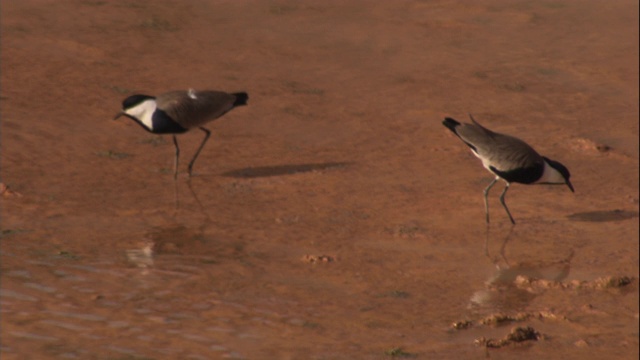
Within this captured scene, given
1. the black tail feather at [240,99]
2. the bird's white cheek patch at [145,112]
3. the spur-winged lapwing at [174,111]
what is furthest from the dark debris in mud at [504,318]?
the black tail feather at [240,99]

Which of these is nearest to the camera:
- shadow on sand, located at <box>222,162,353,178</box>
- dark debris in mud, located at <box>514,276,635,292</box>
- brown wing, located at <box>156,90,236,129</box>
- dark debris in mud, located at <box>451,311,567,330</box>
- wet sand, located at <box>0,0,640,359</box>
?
wet sand, located at <box>0,0,640,359</box>

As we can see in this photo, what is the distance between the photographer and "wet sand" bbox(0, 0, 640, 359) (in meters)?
7.96

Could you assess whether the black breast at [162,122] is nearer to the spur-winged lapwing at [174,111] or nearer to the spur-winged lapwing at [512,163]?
the spur-winged lapwing at [174,111]

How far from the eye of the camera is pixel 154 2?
64.9ft

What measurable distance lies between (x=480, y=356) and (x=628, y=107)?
9038 millimetres

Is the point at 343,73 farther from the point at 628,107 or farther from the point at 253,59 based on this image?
the point at 628,107

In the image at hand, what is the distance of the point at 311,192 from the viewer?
38.1 ft

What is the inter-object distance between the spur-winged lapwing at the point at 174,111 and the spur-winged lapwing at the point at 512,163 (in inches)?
112

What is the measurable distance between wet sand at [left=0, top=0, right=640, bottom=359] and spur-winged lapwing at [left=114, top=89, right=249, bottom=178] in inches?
18.4

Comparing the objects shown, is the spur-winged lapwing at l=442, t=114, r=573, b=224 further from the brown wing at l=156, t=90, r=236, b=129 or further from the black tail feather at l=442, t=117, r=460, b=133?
the brown wing at l=156, t=90, r=236, b=129

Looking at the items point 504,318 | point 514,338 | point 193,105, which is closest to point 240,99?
point 193,105

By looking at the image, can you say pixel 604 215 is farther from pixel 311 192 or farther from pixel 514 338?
pixel 514 338

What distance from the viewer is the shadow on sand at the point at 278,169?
1213 centimetres

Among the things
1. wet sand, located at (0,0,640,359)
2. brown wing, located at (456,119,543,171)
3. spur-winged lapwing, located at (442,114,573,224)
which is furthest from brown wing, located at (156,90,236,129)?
spur-winged lapwing, located at (442,114,573,224)
